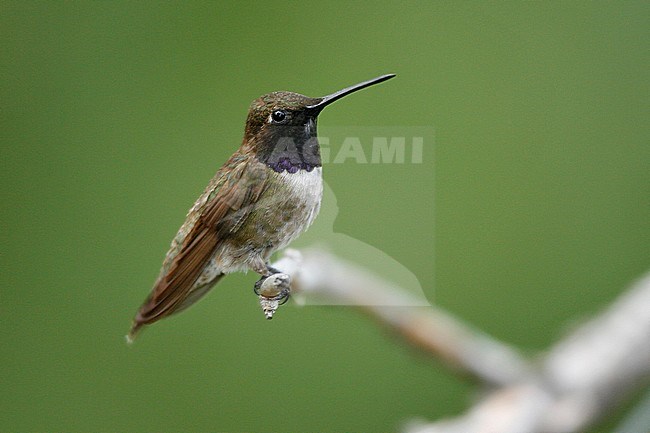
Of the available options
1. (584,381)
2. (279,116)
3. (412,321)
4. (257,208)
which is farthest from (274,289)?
(584,381)

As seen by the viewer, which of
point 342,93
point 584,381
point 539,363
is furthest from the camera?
point 539,363

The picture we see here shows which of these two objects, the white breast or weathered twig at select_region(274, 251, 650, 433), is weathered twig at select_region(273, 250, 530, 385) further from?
the white breast

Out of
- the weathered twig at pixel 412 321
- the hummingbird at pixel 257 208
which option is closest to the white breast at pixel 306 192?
the hummingbird at pixel 257 208

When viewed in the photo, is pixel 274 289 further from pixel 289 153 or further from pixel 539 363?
pixel 539 363

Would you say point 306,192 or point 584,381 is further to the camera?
point 584,381

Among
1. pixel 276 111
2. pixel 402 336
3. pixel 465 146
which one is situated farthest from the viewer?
pixel 465 146

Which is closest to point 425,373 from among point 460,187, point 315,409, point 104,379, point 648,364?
point 315,409

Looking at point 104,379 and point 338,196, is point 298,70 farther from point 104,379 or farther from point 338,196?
point 104,379
